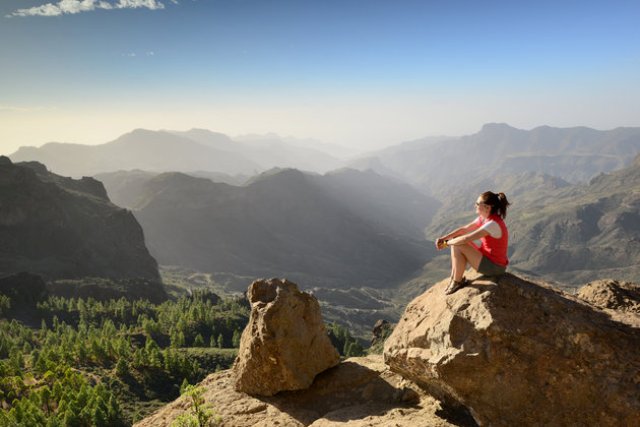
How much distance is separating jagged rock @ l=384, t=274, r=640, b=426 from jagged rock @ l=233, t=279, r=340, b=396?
32.6 ft

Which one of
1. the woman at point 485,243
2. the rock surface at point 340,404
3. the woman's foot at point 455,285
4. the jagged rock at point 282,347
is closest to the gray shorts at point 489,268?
the woman at point 485,243

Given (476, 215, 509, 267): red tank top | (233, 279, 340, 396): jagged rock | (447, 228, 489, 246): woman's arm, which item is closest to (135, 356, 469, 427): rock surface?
(233, 279, 340, 396): jagged rock

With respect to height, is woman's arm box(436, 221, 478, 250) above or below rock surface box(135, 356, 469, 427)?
above

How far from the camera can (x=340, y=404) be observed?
2372 centimetres

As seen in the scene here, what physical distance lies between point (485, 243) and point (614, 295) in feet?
30.6

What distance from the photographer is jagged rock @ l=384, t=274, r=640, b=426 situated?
14.8 meters

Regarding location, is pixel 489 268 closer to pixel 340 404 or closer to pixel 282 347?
pixel 340 404

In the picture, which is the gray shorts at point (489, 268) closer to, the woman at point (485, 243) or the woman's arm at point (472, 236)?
the woman at point (485, 243)

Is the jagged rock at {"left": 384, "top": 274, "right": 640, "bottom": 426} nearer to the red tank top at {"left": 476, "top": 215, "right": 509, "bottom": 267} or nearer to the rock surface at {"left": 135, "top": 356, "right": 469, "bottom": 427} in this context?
the red tank top at {"left": 476, "top": 215, "right": 509, "bottom": 267}

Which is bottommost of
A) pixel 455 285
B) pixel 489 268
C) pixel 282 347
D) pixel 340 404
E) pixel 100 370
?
pixel 100 370

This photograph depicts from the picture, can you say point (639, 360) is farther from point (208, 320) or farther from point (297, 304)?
point (208, 320)

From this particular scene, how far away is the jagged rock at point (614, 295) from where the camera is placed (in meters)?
20.6

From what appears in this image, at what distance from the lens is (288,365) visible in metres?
25.2

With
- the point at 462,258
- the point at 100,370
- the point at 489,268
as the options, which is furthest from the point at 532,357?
the point at 100,370
